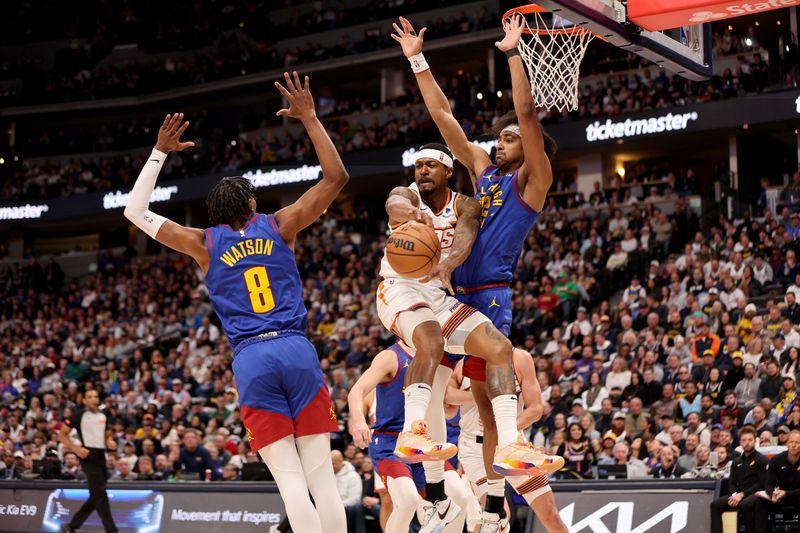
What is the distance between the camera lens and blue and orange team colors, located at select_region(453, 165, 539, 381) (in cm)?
710

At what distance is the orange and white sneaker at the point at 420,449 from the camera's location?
631 centimetres

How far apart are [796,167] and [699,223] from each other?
5.58m

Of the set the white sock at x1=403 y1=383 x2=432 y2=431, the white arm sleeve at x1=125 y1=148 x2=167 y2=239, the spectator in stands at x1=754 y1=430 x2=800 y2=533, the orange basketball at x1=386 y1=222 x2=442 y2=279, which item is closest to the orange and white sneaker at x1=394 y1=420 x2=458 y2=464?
the white sock at x1=403 y1=383 x2=432 y2=431

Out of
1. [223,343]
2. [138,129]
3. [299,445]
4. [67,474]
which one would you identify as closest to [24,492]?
[67,474]

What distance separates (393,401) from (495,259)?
232cm

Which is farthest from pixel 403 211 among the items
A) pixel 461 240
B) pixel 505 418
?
pixel 505 418

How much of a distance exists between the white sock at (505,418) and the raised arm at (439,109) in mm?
1918

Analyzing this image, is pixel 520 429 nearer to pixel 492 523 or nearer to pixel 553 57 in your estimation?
pixel 492 523

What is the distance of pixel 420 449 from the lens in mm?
6355

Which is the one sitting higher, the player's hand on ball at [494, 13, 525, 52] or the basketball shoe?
the player's hand on ball at [494, 13, 525, 52]

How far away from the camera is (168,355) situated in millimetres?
27453

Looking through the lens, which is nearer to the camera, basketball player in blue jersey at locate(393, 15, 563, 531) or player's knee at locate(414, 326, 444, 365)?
player's knee at locate(414, 326, 444, 365)

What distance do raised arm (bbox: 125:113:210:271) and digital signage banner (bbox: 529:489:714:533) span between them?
6848 millimetres

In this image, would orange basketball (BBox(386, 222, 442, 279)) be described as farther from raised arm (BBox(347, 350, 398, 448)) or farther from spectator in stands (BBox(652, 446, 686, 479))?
spectator in stands (BBox(652, 446, 686, 479))
